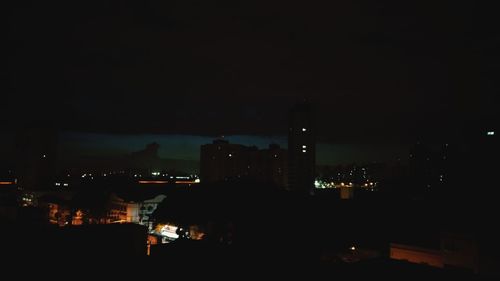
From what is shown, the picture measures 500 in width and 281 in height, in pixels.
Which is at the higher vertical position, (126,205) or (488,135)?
(488,135)

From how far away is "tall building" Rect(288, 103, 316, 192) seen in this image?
51594 mm

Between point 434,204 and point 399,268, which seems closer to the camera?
point 399,268

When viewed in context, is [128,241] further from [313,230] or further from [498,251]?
[498,251]

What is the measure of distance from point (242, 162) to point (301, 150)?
13542 mm

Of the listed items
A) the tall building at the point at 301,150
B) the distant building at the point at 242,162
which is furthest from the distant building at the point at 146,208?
the distant building at the point at 242,162

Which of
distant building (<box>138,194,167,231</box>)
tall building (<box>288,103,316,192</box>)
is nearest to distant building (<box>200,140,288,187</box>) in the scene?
tall building (<box>288,103,316,192</box>)

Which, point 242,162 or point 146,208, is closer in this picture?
point 146,208

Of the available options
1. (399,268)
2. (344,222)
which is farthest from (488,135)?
(399,268)

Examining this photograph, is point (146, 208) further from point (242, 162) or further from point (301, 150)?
point (242, 162)

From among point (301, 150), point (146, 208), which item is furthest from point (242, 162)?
point (146, 208)

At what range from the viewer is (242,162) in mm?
63094

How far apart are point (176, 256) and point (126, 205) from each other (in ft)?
74.3

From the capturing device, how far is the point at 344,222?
48.5ft

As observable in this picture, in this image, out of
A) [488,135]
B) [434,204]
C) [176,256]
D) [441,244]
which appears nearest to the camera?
[176,256]
